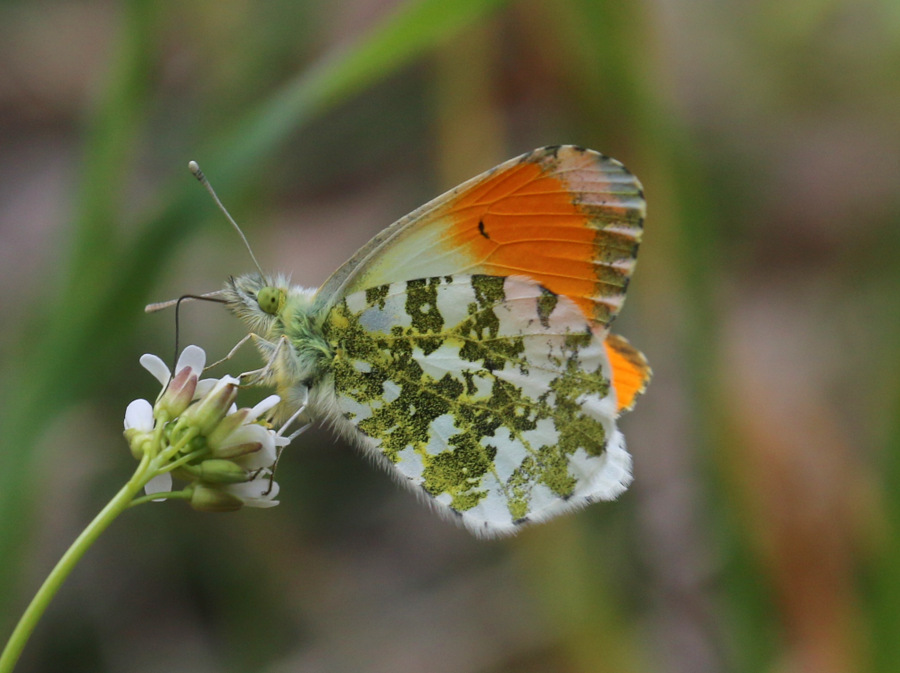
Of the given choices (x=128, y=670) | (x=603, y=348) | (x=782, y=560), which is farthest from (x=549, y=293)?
(x=128, y=670)

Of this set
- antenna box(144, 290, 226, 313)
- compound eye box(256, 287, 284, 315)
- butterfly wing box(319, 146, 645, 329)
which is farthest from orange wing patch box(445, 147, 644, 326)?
antenna box(144, 290, 226, 313)

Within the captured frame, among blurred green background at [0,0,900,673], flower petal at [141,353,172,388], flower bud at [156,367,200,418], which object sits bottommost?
blurred green background at [0,0,900,673]

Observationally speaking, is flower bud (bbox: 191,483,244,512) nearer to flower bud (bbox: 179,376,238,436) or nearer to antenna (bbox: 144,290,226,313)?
flower bud (bbox: 179,376,238,436)

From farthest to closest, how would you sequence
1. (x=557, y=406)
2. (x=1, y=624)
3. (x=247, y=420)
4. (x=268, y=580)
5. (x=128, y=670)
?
(x=268, y=580)
(x=128, y=670)
(x=1, y=624)
(x=557, y=406)
(x=247, y=420)

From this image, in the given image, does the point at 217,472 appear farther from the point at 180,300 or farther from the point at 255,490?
the point at 180,300

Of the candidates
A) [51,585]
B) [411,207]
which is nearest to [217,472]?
[51,585]

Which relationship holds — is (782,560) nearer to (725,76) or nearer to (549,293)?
(549,293)
